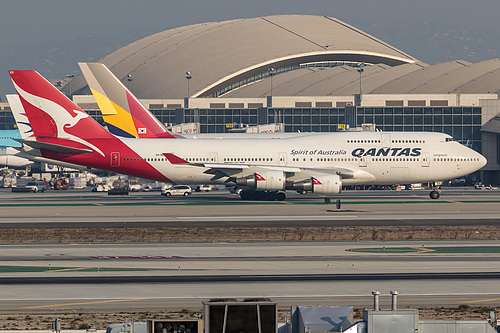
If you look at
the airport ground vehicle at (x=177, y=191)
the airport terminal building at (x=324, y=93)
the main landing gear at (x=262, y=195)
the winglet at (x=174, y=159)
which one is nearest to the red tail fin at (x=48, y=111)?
the winglet at (x=174, y=159)

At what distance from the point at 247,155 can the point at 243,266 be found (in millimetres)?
39434

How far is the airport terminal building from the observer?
455 ft

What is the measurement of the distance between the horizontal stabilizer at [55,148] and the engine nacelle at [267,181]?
15.3 metres

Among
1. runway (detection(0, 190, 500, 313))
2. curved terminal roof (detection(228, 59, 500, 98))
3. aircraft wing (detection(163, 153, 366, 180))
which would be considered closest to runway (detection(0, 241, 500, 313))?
runway (detection(0, 190, 500, 313))

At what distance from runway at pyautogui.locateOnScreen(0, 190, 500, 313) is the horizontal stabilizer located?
31.1 feet

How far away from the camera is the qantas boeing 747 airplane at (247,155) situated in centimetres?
7519

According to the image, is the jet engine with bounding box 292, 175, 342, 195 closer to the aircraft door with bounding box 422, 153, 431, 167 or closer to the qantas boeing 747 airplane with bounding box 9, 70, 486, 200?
the qantas boeing 747 airplane with bounding box 9, 70, 486, 200

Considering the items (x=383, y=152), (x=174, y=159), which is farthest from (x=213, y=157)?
(x=383, y=152)

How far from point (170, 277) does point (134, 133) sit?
2108 inches

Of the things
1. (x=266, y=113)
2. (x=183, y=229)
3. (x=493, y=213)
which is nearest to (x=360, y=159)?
(x=493, y=213)

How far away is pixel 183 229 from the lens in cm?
5141

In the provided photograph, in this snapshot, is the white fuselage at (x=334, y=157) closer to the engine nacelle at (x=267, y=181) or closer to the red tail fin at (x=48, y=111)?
the engine nacelle at (x=267, y=181)

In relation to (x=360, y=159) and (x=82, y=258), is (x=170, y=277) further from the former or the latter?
(x=360, y=159)

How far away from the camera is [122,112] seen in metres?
89.2
